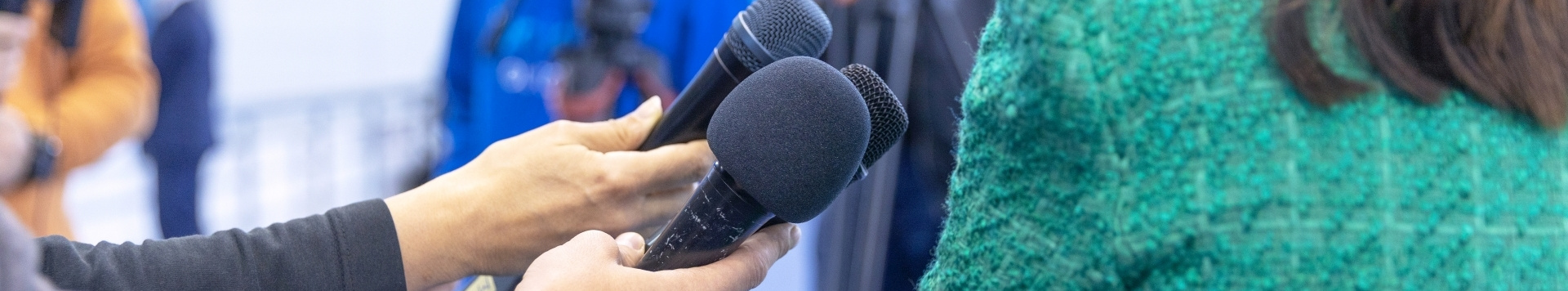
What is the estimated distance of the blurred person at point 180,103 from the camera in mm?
1839

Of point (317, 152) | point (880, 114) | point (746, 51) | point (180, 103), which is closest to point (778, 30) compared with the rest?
point (746, 51)

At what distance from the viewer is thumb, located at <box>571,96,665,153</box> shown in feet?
3.05

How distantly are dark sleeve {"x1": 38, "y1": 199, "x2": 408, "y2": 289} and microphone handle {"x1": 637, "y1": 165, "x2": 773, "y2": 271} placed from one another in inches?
12.0

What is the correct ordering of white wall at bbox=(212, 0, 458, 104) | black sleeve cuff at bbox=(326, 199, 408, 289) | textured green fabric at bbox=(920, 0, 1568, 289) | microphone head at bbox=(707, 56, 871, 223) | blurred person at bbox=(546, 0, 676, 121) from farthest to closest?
white wall at bbox=(212, 0, 458, 104)
blurred person at bbox=(546, 0, 676, 121)
black sleeve cuff at bbox=(326, 199, 408, 289)
microphone head at bbox=(707, 56, 871, 223)
textured green fabric at bbox=(920, 0, 1568, 289)

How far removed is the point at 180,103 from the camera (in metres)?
1.88

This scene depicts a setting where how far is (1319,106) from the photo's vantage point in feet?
1.62

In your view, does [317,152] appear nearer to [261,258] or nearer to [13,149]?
[13,149]

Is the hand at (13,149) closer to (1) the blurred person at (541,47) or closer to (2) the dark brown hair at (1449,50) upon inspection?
(1) the blurred person at (541,47)

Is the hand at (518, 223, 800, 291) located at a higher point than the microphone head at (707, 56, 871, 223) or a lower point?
lower

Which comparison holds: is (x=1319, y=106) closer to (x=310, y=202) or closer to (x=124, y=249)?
(x=124, y=249)

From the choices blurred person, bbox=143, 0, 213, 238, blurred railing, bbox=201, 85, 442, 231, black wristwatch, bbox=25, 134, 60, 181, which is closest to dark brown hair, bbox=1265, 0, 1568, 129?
black wristwatch, bbox=25, 134, 60, 181

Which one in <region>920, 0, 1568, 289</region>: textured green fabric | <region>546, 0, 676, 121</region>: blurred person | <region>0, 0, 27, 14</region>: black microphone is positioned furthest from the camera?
<region>546, 0, 676, 121</region>: blurred person

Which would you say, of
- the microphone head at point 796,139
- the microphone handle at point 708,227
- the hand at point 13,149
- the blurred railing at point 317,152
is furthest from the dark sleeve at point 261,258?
the blurred railing at point 317,152

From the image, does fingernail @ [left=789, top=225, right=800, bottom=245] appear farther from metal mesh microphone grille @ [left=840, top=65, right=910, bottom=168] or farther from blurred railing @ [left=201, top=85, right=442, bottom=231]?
blurred railing @ [left=201, top=85, right=442, bottom=231]
